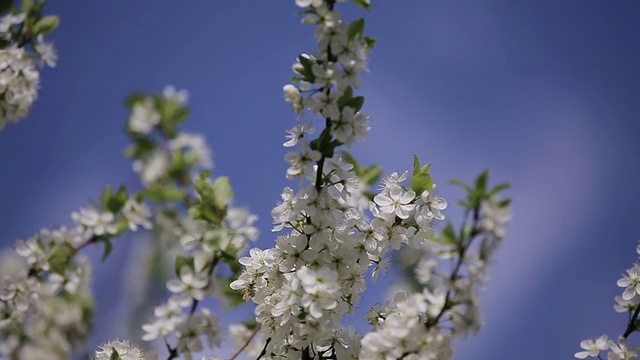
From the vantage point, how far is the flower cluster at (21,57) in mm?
2910

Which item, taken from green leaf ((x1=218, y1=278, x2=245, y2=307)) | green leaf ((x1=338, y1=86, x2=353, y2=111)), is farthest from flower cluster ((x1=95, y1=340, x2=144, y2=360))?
green leaf ((x1=338, y1=86, x2=353, y2=111))

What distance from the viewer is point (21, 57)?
296 centimetres

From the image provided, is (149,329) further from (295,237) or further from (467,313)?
(467,313)

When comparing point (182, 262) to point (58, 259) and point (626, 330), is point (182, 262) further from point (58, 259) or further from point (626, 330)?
point (626, 330)

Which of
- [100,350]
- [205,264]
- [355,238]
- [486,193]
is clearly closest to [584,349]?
[486,193]

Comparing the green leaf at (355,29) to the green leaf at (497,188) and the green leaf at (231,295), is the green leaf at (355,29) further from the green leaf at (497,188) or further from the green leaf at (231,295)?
the green leaf at (231,295)

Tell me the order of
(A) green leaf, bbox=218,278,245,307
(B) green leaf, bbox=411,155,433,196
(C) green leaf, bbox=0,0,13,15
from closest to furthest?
(B) green leaf, bbox=411,155,433,196, (A) green leaf, bbox=218,278,245,307, (C) green leaf, bbox=0,0,13,15

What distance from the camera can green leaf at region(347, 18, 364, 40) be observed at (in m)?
1.98

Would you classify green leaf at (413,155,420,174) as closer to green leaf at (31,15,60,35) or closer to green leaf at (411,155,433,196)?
green leaf at (411,155,433,196)

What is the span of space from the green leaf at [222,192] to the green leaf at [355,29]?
0.79 metres

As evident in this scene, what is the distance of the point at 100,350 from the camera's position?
2266mm

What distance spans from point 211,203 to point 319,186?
0.55 metres

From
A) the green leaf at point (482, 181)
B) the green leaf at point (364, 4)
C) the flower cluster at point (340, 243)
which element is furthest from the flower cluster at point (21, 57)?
the green leaf at point (482, 181)

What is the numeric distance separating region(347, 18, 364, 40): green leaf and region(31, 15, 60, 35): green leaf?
1960 mm
